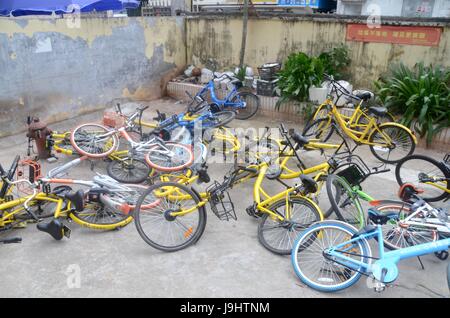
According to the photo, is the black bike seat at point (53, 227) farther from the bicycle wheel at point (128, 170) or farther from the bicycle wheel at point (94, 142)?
the bicycle wheel at point (94, 142)

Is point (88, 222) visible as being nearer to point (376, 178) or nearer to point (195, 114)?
point (195, 114)

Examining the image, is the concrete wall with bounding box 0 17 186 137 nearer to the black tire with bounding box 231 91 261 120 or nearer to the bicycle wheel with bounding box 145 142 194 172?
the black tire with bounding box 231 91 261 120

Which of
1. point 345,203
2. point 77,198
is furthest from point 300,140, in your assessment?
point 77,198

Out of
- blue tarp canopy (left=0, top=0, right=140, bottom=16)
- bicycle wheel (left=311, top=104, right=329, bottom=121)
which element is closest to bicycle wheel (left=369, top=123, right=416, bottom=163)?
bicycle wheel (left=311, top=104, right=329, bottom=121)

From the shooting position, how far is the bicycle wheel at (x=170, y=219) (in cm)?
369

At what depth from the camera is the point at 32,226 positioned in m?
4.14

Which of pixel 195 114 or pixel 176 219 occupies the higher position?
pixel 195 114

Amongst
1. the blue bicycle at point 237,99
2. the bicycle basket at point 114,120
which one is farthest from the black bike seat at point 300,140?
the blue bicycle at point 237,99

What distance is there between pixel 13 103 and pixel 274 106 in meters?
4.84

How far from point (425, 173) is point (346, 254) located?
2.22 metres

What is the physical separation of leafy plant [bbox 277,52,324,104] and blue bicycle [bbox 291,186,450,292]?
4.06 m

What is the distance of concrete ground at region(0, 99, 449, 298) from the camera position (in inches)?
126

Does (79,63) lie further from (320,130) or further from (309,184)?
(309,184)
